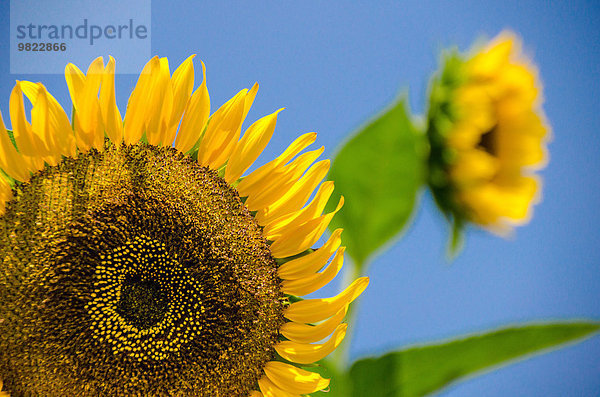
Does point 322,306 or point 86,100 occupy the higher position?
point 86,100

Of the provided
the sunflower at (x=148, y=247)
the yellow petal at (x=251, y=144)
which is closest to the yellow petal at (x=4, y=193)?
the sunflower at (x=148, y=247)

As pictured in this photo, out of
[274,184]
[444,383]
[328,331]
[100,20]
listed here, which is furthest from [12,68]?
[444,383]

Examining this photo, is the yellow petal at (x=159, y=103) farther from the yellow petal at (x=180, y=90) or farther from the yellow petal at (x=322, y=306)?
the yellow petal at (x=322, y=306)

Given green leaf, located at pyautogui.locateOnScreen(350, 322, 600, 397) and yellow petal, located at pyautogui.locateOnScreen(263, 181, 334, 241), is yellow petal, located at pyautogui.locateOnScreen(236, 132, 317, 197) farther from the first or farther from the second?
green leaf, located at pyautogui.locateOnScreen(350, 322, 600, 397)

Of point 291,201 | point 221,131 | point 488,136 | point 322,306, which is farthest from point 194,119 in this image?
point 488,136

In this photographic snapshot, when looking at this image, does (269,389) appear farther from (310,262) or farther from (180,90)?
(180,90)

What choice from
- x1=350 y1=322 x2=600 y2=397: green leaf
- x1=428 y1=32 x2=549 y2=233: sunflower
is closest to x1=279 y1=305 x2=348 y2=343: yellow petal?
x1=350 y1=322 x2=600 y2=397: green leaf
